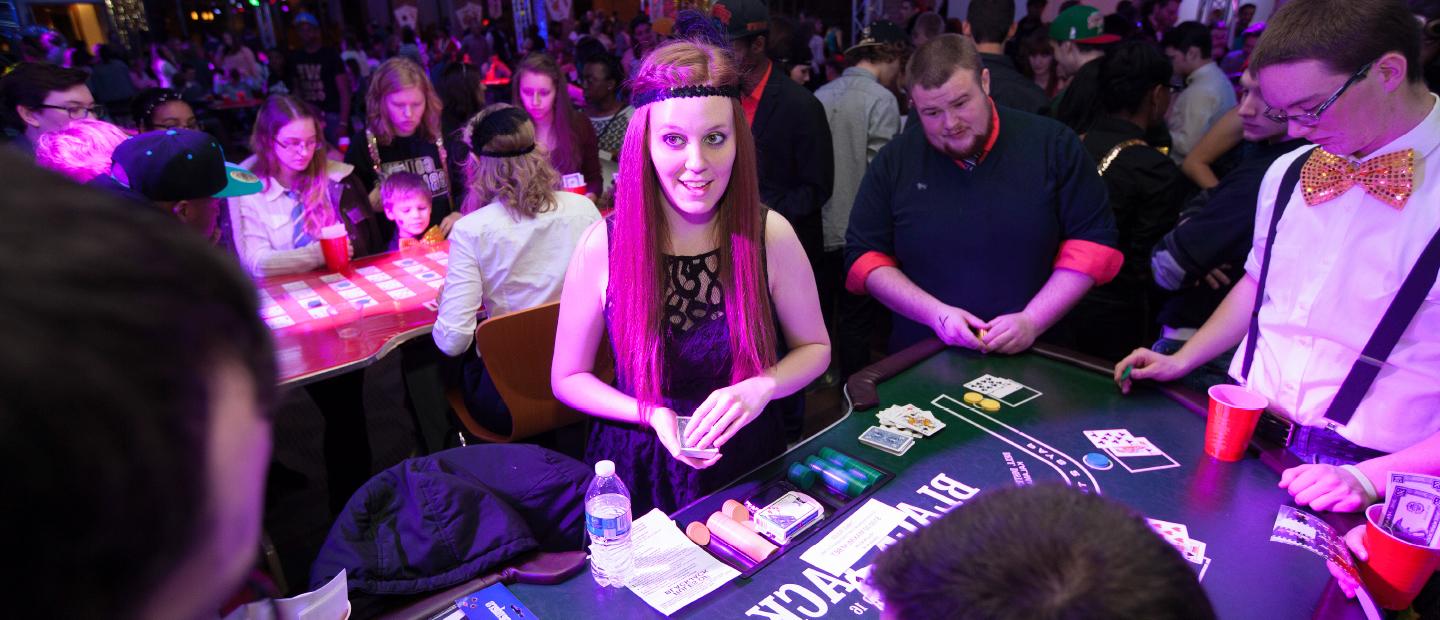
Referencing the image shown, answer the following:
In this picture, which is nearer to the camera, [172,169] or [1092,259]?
[172,169]

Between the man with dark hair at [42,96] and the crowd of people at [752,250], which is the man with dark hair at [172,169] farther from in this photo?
the man with dark hair at [42,96]

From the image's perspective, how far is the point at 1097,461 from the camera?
1.75 meters

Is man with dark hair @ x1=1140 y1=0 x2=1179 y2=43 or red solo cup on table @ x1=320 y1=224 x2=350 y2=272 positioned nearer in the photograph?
red solo cup on table @ x1=320 y1=224 x2=350 y2=272

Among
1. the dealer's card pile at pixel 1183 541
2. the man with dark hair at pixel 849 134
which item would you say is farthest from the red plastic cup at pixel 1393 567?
the man with dark hair at pixel 849 134

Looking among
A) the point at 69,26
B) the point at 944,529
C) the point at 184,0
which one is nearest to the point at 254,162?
the point at 944,529

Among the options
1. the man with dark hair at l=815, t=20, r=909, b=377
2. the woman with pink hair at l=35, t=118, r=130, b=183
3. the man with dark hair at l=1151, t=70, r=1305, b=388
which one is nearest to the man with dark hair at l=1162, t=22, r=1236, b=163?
the man with dark hair at l=1151, t=70, r=1305, b=388

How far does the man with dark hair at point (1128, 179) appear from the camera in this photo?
10.8 feet

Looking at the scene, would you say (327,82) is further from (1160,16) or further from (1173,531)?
(1173,531)

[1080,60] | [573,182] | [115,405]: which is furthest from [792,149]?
[115,405]

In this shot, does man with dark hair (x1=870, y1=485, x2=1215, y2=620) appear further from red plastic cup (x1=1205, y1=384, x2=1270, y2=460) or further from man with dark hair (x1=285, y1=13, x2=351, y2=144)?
man with dark hair (x1=285, y1=13, x2=351, y2=144)

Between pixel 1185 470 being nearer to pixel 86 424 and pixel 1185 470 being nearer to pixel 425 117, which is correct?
pixel 86 424

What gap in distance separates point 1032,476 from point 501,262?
74.2 inches

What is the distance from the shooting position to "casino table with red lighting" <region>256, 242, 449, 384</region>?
2543 mm

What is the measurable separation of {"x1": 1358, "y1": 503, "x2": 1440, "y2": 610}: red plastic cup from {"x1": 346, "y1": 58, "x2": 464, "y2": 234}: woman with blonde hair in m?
3.69
